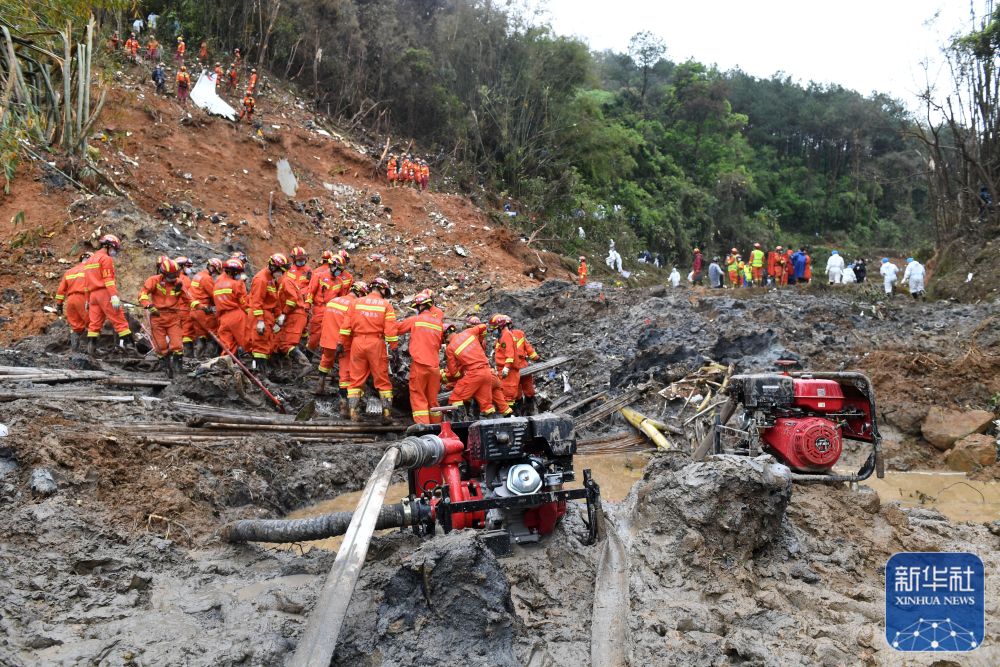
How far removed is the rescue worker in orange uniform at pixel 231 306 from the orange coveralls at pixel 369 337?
2.16m

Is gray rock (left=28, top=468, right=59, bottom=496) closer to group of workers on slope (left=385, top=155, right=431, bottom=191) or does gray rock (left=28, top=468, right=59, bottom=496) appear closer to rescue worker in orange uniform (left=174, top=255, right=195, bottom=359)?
rescue worker in orange uniform (left=174, top=255, right=195, bottom=359)

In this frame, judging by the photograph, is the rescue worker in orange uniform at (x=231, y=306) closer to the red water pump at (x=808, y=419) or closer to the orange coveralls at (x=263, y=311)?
→ the orange coveralls at (x=263, y=311)

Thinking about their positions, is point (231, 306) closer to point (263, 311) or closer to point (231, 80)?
point (263, 311)

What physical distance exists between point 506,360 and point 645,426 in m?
2.07

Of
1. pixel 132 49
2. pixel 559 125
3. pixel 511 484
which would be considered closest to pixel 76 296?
pixel 511 484

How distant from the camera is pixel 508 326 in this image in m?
9.84

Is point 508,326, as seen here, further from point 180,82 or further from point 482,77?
point 482,77

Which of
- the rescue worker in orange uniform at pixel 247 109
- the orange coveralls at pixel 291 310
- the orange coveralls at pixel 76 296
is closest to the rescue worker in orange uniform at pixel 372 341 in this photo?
the orange coveralls at pixel 291 310

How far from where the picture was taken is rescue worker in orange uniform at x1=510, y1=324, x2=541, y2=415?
9.73 meters

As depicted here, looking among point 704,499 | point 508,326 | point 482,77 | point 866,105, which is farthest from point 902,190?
point 704,499

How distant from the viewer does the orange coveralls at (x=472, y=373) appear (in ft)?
29.1

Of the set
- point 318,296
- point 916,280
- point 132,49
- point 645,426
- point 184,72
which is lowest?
point 645,426

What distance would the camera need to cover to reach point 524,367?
1011cm

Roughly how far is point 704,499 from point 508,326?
5.70 meters
